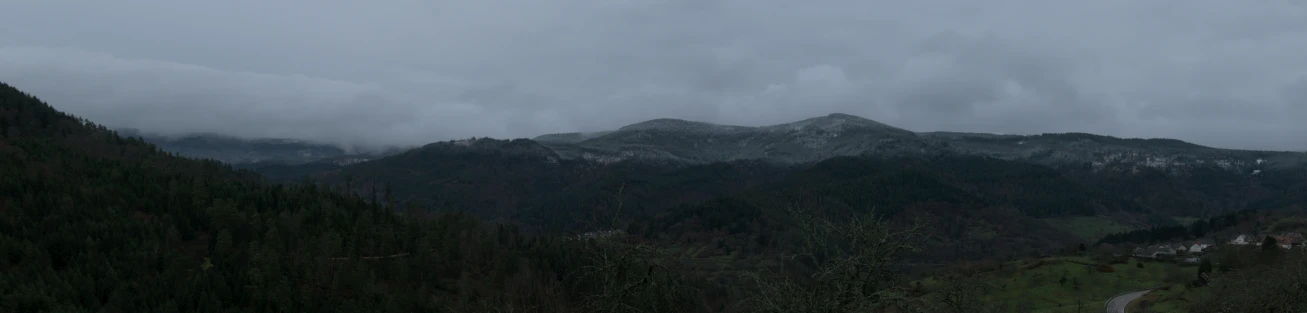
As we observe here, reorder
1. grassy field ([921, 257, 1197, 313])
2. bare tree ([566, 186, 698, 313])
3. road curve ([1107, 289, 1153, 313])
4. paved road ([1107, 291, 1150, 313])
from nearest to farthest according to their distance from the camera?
bare tree ([566, 186, 698, 313]) → paved road ([1107, 291, 1150, 313]) → road curve ([1107, 289, 1153, 313]) → grassy field ([921, 257, 1197, 313])

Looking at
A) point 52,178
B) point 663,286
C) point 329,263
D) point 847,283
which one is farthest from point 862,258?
point 52,178

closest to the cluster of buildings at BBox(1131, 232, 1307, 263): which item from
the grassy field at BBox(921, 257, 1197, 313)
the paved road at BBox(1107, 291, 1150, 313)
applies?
the grassy field at BBox(921, 257, 1197, 313)

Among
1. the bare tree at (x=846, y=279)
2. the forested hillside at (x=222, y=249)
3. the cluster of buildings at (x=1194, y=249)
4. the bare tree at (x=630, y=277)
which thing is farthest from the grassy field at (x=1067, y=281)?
the bare tree at (x=630, y=277)

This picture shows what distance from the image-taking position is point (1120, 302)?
93812mm

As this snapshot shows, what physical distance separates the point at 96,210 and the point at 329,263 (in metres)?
36.8

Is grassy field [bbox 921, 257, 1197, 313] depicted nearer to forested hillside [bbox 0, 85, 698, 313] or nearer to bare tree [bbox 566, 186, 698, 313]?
forested hillside [bbox 0, 85, 698, 313]

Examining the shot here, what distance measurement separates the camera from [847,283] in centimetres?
1741

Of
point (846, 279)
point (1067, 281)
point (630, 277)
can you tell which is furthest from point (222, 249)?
point (1067, 281)

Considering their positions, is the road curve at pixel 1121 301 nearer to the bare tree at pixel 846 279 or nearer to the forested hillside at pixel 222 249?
the forested hillside at pixel 222 249

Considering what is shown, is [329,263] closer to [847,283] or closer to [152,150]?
[847,283]

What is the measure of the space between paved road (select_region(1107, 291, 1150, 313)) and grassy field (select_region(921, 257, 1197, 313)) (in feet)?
4.79

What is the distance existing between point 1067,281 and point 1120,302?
2056 cm

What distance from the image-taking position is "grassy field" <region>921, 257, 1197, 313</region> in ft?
339

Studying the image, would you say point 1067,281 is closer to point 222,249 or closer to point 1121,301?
point 1121,301
